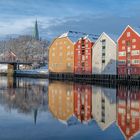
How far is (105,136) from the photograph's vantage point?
13172mm

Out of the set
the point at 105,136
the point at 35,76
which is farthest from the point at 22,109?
the point at 35,76

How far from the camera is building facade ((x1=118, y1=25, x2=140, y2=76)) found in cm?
5769

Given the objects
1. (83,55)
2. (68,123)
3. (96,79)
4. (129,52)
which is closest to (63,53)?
(83,55)

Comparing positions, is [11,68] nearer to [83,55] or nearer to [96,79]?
[83,55]

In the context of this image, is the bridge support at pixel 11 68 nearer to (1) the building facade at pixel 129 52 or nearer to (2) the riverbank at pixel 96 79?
(2) the riverbank at pixel 96 79

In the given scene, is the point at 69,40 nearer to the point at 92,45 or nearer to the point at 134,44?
the point at 92,45

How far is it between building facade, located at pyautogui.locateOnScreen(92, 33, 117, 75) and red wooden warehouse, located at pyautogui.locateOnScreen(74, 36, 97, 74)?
1612 mm

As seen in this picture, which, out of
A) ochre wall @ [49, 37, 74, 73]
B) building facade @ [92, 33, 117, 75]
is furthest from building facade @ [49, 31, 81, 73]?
building facade @ [92, 33, 117, 75]

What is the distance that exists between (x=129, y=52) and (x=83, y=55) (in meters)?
15.0

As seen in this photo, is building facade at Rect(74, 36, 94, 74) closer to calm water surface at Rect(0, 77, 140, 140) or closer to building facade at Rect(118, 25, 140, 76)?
building facade at Rect(118, 25, 140, 76)

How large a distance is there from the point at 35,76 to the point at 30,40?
6963 centimetres

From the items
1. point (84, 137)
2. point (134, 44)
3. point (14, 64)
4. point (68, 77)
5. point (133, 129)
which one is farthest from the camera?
point (14, 64)

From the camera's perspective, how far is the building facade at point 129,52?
57.7 m

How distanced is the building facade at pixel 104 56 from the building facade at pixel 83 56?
5.20 ft
